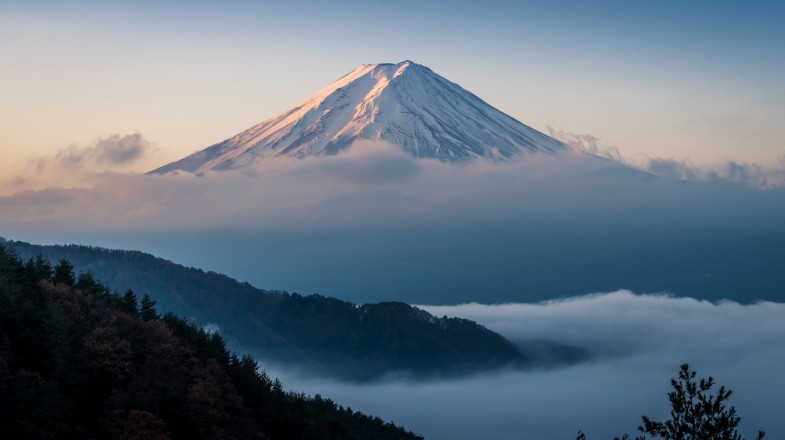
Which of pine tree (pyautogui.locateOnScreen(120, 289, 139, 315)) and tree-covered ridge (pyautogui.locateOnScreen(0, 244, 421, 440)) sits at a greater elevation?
pine tree (pyautogui.locateOnScreen(120, 289, 139, 315))

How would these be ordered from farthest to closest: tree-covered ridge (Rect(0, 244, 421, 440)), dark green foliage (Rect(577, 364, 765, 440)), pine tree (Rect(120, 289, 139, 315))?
pine tree (Rect(120, 289, 139, 315)), tree-covered ridge (Rect(0, 244, 421, 440)), dark green foliage (Rect(577, 364, 765, 440))

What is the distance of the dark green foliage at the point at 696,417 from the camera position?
108 feet

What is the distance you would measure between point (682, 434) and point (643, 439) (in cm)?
131

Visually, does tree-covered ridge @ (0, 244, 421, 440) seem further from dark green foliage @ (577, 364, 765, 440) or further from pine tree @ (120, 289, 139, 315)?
dark green foliage @ (577, 364, 765, 440)

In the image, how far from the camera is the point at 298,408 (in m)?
80.1

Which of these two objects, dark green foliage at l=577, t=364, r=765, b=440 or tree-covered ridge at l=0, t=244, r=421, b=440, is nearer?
dark green foliage at l=577, t=364, r=765, b=440

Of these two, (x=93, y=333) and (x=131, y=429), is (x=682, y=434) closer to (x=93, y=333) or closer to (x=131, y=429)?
(x=131, y=429)

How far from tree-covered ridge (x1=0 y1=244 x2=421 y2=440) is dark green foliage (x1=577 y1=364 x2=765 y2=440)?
3186cm

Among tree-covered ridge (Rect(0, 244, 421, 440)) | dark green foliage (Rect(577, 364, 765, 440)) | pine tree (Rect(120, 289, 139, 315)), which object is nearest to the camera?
dark green foliage (Rect(577, 364, 765, 440))

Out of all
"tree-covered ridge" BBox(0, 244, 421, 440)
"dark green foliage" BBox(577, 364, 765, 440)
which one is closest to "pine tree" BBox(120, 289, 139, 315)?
"tree-covered ridge" BBox(0, 244, 421, 440)

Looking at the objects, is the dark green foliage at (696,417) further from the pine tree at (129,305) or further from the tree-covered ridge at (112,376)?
the pine tree at (129,305)

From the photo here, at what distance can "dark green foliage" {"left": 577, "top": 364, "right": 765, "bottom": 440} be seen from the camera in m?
33.0

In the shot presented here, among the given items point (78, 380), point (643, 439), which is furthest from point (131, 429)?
point (643, 439)

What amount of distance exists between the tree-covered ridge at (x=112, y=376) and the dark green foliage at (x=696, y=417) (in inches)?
1254
